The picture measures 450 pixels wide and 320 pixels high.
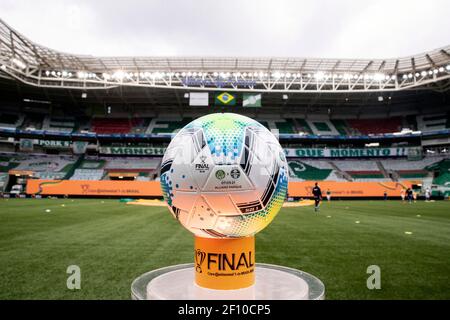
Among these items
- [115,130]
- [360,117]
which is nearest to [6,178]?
[115,130]

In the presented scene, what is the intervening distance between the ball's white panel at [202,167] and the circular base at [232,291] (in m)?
1.03

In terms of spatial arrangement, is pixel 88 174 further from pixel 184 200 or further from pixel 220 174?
pixel 220 174

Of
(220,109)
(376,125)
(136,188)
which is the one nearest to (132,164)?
(136,188)

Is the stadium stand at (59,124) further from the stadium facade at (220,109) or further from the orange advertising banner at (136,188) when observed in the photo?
the orange advertising banner at (136,188)

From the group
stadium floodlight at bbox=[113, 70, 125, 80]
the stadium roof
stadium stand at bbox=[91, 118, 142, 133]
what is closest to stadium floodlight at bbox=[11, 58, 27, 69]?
the stadium roof

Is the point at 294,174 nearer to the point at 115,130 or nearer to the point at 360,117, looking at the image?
the point at 360,117

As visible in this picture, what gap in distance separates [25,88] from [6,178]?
1109cm

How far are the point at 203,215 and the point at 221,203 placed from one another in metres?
0.21

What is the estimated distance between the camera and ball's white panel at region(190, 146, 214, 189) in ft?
8.13

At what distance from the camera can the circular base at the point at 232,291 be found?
8.43 feet

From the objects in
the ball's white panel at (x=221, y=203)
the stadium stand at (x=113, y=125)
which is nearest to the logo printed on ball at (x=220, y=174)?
the ball's white panel at (x=221, y=203)

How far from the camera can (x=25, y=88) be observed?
112 feet

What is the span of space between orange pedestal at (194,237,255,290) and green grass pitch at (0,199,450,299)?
48.0 inches

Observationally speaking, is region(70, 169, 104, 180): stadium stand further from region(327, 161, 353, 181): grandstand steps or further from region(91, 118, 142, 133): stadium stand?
region(327, 161, 353, 181): grandstand steps
